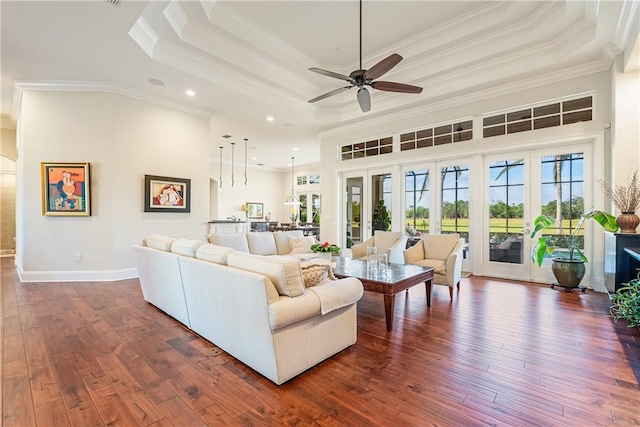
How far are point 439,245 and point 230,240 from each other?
11.4 feet

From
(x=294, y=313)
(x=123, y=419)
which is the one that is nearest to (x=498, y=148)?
(x=294, y=313)

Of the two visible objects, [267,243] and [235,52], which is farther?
[267,243]

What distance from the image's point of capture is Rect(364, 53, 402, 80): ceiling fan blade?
3.41 m

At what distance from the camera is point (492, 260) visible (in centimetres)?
560

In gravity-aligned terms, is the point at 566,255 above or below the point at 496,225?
below

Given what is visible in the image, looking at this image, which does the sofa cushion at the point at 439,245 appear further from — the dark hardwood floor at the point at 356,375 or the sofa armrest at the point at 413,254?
the dark hardwood floor at the point at 356,375

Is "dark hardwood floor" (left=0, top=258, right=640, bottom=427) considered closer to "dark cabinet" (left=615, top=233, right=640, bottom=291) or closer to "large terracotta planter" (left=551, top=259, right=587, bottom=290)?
"dark cabinet" (left=615, top=233, right=640, bottom=291)

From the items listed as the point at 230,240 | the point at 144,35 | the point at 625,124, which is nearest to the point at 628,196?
the point at 625,124

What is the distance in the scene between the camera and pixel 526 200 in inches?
206

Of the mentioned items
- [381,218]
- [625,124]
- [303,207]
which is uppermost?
[625,124]

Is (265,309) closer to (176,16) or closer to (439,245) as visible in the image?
(439,245)

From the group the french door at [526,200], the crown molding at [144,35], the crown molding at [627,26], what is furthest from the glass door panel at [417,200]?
the crown molding at [144,35]

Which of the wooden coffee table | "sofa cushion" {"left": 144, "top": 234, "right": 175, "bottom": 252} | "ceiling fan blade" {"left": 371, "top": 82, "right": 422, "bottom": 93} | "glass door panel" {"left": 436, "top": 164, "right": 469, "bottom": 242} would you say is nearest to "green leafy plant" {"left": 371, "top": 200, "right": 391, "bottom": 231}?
"glass door panel" {"left": 436, "top": 164, "right": 469, "bottom": 242}

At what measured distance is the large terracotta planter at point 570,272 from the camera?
444 centimetres
